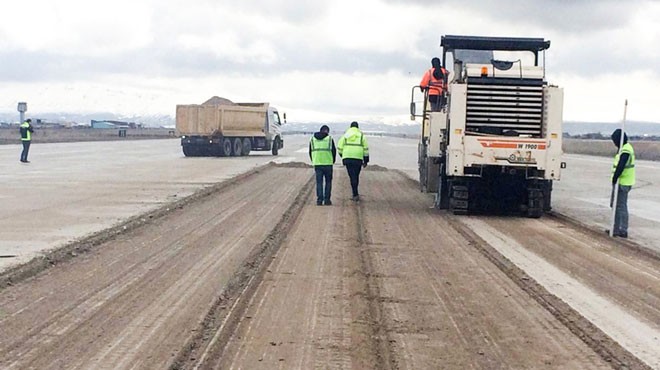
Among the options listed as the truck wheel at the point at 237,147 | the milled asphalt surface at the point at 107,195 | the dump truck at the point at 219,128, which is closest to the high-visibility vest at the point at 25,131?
the milled asphalt surface at the point at 107,195

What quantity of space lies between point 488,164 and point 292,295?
9.11 meters

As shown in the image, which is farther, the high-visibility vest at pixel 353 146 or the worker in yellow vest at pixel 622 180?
the high-visibility vest at pixel 353 146

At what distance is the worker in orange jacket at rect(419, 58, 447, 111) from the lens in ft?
67.7

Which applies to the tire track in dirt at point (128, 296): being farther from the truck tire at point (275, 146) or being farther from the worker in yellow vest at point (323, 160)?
the truck tire at point (275, 146)

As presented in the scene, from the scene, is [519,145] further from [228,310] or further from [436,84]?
[228,310]

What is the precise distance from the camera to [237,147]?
46938 mm

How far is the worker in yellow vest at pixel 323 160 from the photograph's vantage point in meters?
19.7

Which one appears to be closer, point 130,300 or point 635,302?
point 130,300

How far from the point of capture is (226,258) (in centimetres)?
1188

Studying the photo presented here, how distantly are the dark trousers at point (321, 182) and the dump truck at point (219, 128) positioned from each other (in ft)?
83.8

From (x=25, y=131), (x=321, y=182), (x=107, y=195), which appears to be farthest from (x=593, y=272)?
(x=25, y=131)

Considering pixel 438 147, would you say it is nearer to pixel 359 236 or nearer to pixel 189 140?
pixel 359 236

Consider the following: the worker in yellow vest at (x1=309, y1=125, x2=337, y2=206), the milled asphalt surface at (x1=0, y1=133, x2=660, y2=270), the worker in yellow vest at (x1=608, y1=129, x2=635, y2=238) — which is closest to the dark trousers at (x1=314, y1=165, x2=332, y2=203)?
the worker in yellow vest at (x1=309, y1=125, x2=337, y2=206)

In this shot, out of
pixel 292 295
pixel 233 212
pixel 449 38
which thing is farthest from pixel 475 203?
pixel 292 295
